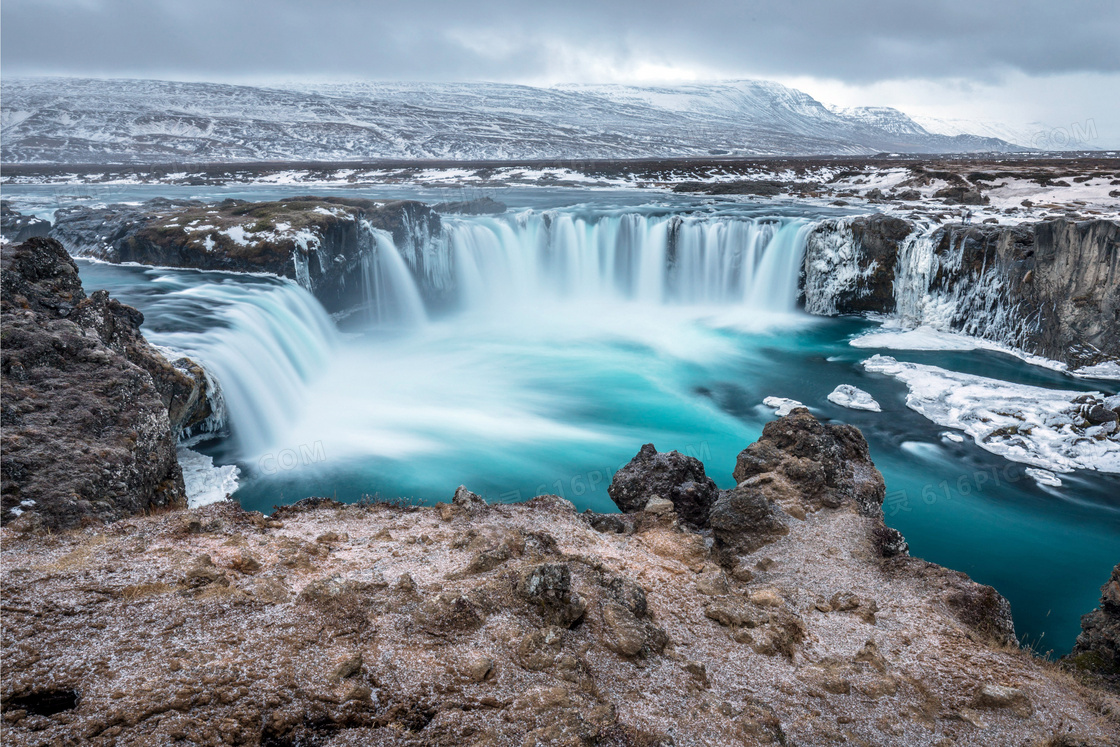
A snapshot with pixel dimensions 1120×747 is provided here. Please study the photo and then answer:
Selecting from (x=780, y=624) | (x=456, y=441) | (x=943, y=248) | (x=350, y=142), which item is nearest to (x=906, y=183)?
(x=943, y=248)

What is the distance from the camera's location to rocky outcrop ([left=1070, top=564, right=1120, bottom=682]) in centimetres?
670

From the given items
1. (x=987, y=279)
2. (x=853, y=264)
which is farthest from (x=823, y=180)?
(x=987, y=279)

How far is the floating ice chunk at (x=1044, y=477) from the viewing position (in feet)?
42.5

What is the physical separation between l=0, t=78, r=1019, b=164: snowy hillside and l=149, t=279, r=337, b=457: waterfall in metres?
91.3

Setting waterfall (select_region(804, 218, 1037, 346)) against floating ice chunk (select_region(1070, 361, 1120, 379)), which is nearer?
floating ice chunk (select_region(1070, 361, 1120, 379))

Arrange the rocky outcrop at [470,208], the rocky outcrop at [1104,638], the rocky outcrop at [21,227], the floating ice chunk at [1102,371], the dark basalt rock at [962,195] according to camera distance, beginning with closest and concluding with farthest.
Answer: the rocky outcrop at [1104,638]
the floating ice chunk at [1102,371]
the rocky outcrop at [21,227]
the dark basalt rock at [962,195]
the rocky outcrop at [470,208]

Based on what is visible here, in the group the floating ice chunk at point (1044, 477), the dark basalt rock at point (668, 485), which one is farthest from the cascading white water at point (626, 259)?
the dark basalt rock at point (668, 485)

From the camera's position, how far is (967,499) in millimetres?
12734

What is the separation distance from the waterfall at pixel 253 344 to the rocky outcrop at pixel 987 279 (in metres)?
19.6

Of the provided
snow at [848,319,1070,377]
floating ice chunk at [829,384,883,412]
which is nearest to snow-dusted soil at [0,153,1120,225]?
snow at [848,319,1070,377]

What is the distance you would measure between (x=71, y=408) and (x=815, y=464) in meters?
10.4

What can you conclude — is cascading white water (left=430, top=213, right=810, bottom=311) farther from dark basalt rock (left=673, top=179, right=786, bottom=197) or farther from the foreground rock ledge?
the foreground rock ledge

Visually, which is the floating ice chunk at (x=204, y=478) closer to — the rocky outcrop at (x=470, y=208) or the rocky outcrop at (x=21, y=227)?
the rocky outcrop at (x=21, y=227)

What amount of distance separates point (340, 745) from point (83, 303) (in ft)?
31.0
